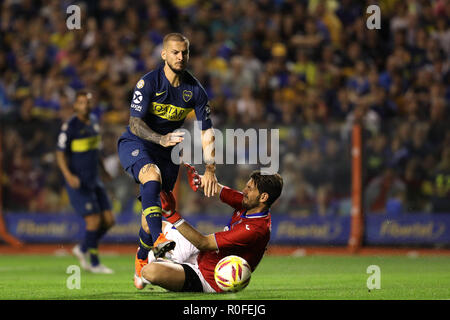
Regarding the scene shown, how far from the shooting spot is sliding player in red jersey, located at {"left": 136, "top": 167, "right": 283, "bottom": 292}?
7.85 metres

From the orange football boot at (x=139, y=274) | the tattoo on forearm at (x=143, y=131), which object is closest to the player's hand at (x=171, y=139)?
the tattoo on forearm at (x=143, y=131)

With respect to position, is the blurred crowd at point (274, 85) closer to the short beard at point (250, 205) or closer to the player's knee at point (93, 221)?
the player's knee at point (93, 221)

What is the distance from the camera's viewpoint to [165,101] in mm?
8508

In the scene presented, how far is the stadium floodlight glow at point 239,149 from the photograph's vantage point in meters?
14.3

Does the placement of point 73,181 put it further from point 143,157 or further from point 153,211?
point 153,211

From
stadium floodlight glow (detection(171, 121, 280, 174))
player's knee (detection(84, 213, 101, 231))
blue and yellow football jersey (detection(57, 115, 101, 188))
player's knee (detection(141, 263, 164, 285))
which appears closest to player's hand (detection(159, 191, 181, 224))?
player's knee (detection(141, 263, 164, 285))

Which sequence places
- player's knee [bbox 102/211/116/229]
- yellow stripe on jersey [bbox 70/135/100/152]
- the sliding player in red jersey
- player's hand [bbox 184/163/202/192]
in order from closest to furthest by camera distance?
the sliding player in red jersey < player's hand [bbox 184/163/202/192] < player's knee [bbox 102/211/116/229] < yellow stripe on jersey [bbox 70/135/100/152]

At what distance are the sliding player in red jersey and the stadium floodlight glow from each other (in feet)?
19.6

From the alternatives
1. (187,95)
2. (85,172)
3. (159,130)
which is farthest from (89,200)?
(187,95)

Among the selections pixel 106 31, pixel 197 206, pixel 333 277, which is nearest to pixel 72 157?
pixel 197 206

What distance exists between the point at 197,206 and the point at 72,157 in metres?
3.36

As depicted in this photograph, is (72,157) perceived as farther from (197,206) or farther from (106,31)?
(106,31)

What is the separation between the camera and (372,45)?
56.3 feet

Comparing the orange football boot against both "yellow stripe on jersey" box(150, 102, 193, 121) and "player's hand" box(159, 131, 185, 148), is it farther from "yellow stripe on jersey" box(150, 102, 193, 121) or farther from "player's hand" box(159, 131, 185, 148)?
"yellow stripe on jersey" box(150, 102, 193, 121)
